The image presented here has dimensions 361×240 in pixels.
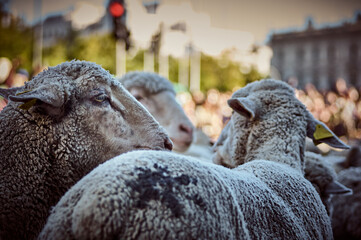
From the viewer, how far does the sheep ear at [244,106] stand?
9.22ft

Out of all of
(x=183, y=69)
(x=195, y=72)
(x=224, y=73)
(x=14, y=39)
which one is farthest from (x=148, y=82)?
(x=224, y=73)

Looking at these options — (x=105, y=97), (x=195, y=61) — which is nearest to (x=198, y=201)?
(x=105, y=97)

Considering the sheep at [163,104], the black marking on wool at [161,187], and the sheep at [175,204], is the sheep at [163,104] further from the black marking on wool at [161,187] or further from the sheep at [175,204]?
the black marking on wool at [161,187]

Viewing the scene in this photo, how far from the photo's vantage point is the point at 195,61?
37562 mm

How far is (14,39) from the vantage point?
25031 mm

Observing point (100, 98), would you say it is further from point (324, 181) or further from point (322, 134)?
point (324, 181)

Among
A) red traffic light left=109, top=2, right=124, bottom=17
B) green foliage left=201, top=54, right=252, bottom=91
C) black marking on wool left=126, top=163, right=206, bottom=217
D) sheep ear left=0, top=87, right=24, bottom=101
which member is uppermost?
red traffic light left=109, top=2, right=124, bottom=17

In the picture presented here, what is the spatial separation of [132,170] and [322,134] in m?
2.05

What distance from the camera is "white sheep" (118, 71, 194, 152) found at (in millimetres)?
3998

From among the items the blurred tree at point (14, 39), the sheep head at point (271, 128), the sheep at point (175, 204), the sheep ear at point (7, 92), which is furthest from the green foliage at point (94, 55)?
the sheep at point (175, 204)

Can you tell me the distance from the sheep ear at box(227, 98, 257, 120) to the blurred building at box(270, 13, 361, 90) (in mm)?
50238

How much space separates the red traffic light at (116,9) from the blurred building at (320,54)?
44954mm

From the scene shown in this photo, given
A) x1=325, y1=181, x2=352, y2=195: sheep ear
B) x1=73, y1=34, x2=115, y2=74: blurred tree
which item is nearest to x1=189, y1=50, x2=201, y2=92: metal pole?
x1=73, y1=34, x2=115, y2=74: blurred tree

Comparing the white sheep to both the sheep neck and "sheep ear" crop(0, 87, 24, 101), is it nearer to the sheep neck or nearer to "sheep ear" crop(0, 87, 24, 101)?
the sheep neck
